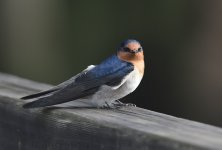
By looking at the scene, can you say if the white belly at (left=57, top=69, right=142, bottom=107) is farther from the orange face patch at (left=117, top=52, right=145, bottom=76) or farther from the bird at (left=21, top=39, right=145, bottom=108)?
the orange face patch at (left=117, top=52, right=145, bottom=76)

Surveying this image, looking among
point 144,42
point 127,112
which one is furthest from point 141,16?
point 127,112

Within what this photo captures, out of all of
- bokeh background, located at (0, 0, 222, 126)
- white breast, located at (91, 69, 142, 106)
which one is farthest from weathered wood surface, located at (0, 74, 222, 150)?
bokeh background, located at (0, 0, 222, 126)

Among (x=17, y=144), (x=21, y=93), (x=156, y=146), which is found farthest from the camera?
(x=21, y=93)

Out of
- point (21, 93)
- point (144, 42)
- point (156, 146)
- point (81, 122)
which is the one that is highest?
point (144, 42)

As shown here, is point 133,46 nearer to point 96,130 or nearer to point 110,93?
point 110,93

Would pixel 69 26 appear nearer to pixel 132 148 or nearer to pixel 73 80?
pixel 73 80
